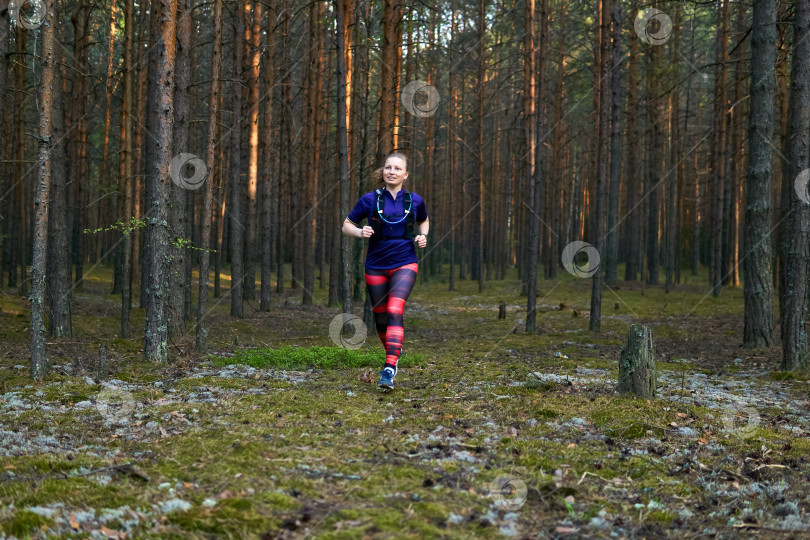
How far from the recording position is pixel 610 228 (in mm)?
24531

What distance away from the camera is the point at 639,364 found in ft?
23.5

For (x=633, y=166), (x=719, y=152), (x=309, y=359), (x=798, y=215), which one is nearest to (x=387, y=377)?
(x=309, y=359)

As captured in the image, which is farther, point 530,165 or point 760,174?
point 530,165

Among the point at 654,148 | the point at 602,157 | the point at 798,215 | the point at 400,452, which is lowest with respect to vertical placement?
the point at 400,452

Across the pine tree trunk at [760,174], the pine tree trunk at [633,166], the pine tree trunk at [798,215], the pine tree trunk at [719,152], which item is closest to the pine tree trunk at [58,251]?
the pine tree trunk at [798,215]

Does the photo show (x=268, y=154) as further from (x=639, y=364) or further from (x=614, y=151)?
(x=639, y=364)

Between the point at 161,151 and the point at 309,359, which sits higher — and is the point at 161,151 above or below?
above

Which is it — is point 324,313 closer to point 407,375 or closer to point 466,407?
point 407,375

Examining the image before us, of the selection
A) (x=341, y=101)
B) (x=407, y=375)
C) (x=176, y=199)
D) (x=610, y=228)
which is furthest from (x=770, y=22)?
(x=610, y=228)

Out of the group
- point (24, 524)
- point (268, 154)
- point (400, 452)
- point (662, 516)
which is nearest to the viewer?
point (24, 524)

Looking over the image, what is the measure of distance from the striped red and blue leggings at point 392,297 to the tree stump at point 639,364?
255cm

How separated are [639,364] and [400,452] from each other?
3570 mm

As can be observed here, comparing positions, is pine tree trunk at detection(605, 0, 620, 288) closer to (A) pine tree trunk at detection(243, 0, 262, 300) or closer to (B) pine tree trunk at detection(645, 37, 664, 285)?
(B) pine tree trunk at detection(645, 37, 664, 285)

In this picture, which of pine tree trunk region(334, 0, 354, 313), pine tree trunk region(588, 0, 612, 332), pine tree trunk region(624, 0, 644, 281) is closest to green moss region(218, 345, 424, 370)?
pine tree trunk region(334, 0, 354, 313)
